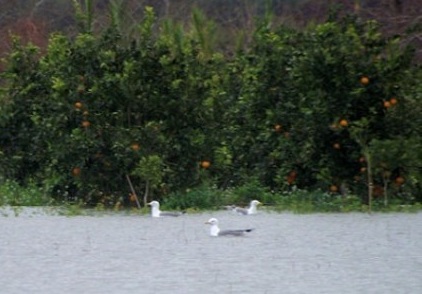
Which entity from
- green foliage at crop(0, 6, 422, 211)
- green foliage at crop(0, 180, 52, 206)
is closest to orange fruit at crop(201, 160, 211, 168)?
green foliage at crop(0, 6, 422, 211)

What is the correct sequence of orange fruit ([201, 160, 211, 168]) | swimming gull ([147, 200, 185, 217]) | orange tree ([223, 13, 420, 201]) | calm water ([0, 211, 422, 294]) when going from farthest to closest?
orange fruit ([201, 160, 211, 168]), orange tree ([223, 13, 420, 201]), swimming gull ([147, 200, 185, 217]), calm water ([0, 211, 422, 294])

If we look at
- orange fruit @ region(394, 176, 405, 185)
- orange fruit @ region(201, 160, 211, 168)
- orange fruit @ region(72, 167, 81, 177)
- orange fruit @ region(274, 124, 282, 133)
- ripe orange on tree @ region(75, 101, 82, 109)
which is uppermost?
ripe orange on tree @ region(75, 101, 82, 109)

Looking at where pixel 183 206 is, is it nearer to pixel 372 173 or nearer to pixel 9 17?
pixel 372 173

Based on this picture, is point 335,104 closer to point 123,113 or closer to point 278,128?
point 278,128

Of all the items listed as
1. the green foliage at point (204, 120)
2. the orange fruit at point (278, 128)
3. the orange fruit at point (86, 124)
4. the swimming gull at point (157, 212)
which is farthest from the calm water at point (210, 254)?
the orange fruit at point (278, 128)

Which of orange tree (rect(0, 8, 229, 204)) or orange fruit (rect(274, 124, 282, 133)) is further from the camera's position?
orange fruit (rect(274, 124, 282, 133))

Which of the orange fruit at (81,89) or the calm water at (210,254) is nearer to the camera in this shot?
the calm water at (210,254)

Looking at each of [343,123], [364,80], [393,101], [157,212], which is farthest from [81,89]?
[393,101]

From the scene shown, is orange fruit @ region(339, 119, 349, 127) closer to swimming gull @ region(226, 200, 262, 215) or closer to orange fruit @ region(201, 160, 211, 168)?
swimming gull @ region(226, 200, 262, 215)

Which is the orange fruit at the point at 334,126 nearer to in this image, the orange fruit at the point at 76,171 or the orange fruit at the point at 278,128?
the orange fruit at the point at 278,128

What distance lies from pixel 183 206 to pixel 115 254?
4864mm

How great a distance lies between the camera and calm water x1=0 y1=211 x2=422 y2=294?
11.3m

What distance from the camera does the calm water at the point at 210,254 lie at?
11.3 m

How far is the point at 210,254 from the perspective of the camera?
13297 mm
